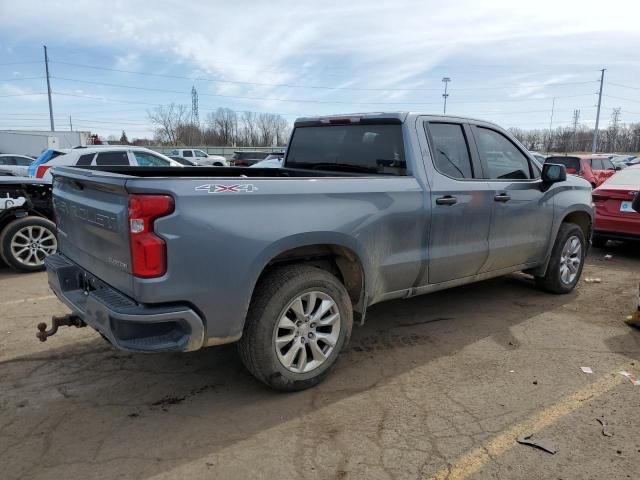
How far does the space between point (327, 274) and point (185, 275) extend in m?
1.05

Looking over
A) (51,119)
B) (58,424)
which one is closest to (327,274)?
(58,424)

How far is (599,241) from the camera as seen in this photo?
8922 millimetres

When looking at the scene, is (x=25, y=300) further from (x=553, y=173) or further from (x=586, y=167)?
(x=586, y=167)

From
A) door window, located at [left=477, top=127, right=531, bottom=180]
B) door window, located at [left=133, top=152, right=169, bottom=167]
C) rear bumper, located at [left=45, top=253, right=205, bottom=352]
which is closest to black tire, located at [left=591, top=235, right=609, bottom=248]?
door window, located at [left=477, top=127, right=531, bottom=180]

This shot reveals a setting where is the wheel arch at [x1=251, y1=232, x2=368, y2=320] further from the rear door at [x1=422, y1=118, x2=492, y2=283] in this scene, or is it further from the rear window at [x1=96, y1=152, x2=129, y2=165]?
the rear window at [x1=96, y1=152, x2=129, y2=165]

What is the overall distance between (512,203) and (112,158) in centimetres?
913

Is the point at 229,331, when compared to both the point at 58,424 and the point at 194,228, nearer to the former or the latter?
the point at 194,228

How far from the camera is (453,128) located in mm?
4395

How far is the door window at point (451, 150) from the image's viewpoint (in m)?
4.17

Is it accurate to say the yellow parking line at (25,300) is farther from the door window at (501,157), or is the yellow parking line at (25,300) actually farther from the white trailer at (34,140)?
the white trailer at (34,140)

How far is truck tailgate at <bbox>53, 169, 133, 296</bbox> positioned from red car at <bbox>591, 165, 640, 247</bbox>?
7.76 m

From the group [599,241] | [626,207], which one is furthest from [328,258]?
[599,241]

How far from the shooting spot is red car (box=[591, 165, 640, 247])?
7.87 metres

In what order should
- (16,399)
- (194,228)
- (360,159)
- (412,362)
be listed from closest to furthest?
1. (194,228)
2. (16,399)
3. (412,362)
4. (360,159)
